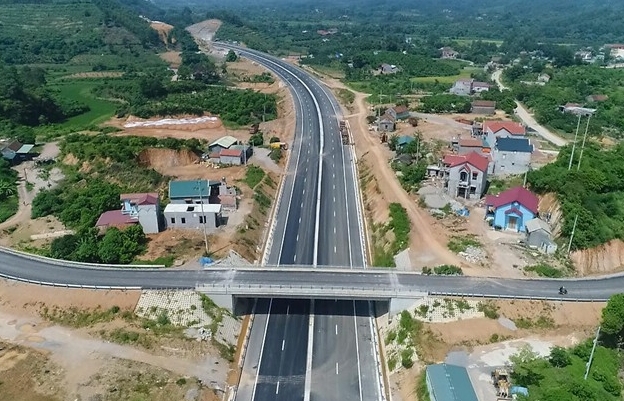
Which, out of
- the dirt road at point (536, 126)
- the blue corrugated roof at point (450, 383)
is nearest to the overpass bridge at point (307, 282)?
the blue corrugated roof at point (450, 383)

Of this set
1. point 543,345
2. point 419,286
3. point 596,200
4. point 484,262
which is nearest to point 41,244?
point 419,286

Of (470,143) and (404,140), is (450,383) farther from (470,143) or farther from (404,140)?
(404,140)

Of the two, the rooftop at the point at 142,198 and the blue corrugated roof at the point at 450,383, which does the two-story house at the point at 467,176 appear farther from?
the rooftop at the point at 142,198

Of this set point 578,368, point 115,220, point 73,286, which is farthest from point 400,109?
point 73,286

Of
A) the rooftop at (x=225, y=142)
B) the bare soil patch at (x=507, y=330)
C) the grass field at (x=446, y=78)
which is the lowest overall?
the bare soil patch at (x=507, y=330)

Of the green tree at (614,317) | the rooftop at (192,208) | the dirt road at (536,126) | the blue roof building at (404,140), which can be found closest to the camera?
the green tree at (614,317)

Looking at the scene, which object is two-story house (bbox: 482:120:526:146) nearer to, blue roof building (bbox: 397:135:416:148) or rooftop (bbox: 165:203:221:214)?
blue roof building (bbox: 397:135:416:148)
